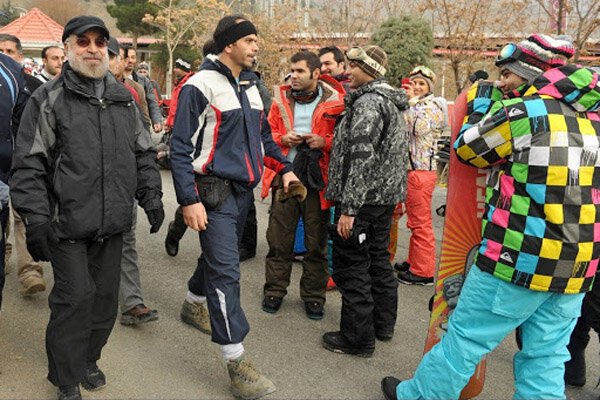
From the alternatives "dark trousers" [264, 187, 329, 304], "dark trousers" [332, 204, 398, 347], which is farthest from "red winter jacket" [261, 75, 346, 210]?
"dark trousers" [332, 204, 398, 347]

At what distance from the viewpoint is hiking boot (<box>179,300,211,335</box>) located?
13.1ft

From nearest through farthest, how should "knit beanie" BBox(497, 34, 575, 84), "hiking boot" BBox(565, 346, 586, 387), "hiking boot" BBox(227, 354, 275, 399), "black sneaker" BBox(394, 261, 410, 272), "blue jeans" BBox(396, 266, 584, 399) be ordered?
1. "blue jeans" BBox(396, 266, 584, 399)
2. "knit beanie" BBox(497, 34, 575, 84)
3. "hiking boot" BBox(227, 354, 275, 399)
4. "hiking boot" BBox(565, 346, 586, 387)
5. "black sneaker" BBox(394, 261, 410, 272)

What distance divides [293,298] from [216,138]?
1.95 meters

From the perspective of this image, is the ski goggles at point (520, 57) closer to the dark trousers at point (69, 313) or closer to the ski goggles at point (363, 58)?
the ski goggles at point (363, 58)

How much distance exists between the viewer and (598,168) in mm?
2477

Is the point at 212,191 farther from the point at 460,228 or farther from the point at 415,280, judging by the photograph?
the point at 415,280

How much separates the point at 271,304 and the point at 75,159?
2.09 m

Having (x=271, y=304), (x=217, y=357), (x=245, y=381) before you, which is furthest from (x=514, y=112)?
(x=271, y=304)

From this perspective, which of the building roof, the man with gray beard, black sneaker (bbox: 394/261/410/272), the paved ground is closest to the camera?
the man with gray beard

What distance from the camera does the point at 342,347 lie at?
12.3ft

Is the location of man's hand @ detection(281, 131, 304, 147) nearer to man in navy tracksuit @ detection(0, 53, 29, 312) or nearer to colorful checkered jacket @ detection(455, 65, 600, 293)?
man in navy tracksuit @ detection(0, 53, 29, 312)

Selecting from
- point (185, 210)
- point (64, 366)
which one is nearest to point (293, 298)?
point (185, 210)

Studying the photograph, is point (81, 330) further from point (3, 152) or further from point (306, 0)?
point (306, 0)

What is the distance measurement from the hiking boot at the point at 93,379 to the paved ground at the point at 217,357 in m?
0.05
